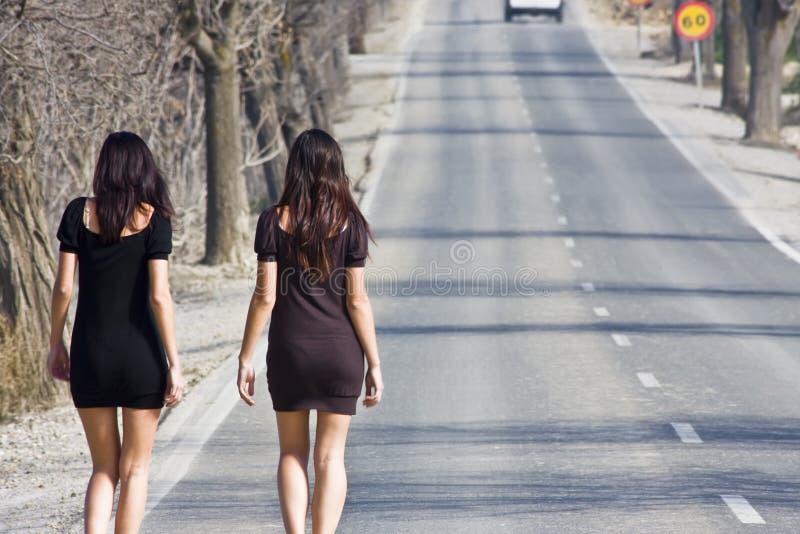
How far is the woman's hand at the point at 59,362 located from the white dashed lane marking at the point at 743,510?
351 cm

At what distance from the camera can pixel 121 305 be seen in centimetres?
585

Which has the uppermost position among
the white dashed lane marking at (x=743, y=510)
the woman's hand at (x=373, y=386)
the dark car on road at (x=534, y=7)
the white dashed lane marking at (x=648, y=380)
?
the woman's hand at (x=373, y=386)

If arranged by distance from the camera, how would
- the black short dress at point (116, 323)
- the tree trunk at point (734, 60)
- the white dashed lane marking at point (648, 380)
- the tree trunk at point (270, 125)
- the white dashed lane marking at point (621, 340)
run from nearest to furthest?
the black short dress at point (116, 323) → the white dashed lane marking at point (648, 380) → the white dashed lane marking at point (621, 340) → the tree trunk at point (270, 125) → the tree trunk at point (734, 60)

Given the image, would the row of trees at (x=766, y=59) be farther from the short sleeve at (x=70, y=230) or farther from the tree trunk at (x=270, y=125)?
the short sleeve at (x=70, y=230)

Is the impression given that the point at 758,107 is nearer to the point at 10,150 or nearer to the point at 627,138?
the point at 627,138

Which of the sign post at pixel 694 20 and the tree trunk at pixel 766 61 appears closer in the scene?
the tree trunk at pixel 766 61

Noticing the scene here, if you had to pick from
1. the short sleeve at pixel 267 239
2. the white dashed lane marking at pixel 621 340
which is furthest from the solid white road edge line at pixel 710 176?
the short sleeve at pixel 267 239

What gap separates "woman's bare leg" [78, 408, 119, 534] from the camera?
595 cm

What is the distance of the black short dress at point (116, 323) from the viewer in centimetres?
582

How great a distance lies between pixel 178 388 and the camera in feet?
19.4

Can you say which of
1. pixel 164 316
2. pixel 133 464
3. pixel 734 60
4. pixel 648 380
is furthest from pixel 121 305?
pixel 734 60

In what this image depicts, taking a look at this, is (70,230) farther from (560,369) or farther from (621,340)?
(621,340)

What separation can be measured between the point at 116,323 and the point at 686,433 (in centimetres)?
494

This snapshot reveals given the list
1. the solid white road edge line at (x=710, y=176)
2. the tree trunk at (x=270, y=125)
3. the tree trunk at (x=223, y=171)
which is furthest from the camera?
the tree trunk at (x=270, y=125)
